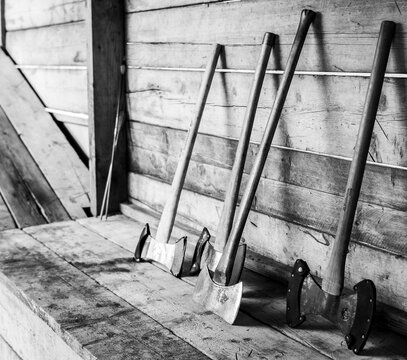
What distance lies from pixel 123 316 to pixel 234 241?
44 centimetres

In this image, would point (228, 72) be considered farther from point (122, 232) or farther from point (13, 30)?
point (13, 30)

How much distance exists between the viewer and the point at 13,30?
408 cm

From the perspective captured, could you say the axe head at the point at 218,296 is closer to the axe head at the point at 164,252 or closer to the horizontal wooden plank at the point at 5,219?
the axe head at the point at 164,252

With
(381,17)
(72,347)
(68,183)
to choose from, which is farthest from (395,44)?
(68,183)

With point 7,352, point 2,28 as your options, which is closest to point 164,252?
point 7,352

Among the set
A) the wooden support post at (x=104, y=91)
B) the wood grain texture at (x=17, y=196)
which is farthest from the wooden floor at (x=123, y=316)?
the wooden support post at (x=104, y=91)

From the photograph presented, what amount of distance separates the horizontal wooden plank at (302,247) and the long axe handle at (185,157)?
219 millimetres

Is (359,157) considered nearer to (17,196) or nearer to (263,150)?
(263,150)

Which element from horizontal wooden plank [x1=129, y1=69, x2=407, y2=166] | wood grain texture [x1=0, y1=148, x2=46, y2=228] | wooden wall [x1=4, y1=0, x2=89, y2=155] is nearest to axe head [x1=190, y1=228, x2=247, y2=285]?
horizontal wooden plank [x1=129, y1=69, x2=407, y2=166]

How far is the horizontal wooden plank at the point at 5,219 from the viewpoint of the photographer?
278 centimetres

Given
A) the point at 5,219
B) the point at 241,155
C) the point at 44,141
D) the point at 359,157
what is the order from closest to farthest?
the point at 359,157 < the point at 241,155 < the point at 5,219 < the point at 44,141

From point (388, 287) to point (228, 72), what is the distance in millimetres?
1044

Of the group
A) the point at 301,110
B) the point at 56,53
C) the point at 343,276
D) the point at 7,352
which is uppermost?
the point at 56,53

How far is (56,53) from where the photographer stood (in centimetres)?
350
